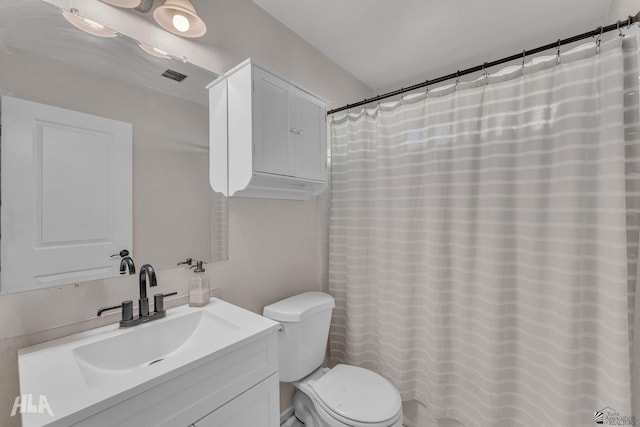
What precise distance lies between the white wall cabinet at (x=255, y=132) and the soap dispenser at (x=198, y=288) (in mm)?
390

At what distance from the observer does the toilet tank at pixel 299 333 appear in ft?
4.42

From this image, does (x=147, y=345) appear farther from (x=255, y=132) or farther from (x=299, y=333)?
(x=255, y=132)

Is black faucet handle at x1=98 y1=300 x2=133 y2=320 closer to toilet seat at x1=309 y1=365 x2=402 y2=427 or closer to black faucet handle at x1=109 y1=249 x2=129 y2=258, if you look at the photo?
black faucet handle at x1=109 y1=249 x2=129 y2=258

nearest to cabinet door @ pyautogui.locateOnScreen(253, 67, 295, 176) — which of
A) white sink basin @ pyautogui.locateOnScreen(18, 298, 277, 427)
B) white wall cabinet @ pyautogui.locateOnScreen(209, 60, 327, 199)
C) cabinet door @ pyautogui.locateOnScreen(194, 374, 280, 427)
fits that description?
white wall cabinet @ pyautogui.locateOnScreen(209, 60, 327, 199)

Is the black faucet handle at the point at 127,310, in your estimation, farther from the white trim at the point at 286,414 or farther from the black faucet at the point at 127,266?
the white trim at the point at 286,414

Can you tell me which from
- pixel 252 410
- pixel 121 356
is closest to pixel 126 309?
pixel 121 356

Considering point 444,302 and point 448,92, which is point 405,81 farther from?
point 444,302

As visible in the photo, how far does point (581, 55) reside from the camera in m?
1.05

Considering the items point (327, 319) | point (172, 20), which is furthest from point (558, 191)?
point (172, 20)

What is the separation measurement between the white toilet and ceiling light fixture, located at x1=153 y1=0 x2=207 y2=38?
4.52ft

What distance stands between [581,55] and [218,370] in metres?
1.81

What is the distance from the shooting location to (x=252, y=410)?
88 cm

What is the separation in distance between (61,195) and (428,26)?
80.3 inches

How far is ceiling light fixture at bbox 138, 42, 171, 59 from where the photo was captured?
1.03 m
